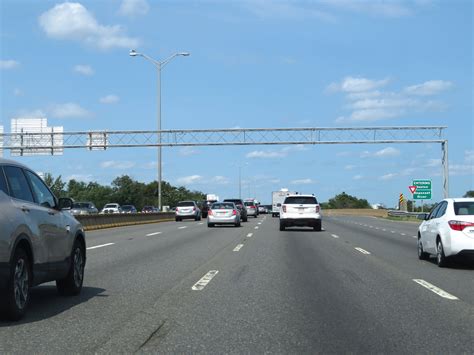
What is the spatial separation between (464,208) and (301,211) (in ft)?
56.9

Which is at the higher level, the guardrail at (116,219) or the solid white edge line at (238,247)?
the guardrail at (116,219)

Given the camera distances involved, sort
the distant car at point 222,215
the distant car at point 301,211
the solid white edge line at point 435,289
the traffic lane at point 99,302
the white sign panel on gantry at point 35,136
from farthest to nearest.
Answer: the white sign panel on gantry at point 35,136 → the distant car at point 222,215 → the distant car at point 301,211 → the solid white edge line at point 435,289 → the traffic lane at point 99,302

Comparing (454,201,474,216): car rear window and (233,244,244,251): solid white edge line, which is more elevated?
(454,201,474,216): car rear window

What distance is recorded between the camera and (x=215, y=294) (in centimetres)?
1011

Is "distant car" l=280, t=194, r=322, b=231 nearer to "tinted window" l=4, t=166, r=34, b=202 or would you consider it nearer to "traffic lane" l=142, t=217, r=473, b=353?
"traffic lane" l=142, t=217, r=473, b=353

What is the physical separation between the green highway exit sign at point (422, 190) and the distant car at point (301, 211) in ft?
89.7

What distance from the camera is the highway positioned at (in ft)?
22.0

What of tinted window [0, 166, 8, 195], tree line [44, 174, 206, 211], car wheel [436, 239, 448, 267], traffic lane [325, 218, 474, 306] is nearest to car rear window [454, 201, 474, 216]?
car wheel [436, 239, 448, 267]

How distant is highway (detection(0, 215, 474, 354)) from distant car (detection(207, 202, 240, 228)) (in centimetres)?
2145

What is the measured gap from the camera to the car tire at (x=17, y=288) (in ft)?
24.3

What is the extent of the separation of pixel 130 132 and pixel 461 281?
143 ft

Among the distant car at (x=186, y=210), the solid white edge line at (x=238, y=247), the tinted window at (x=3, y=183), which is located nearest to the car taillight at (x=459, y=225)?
the solid white edge line at (x=238, y=247)

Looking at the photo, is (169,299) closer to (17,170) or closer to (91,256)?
(17,170)

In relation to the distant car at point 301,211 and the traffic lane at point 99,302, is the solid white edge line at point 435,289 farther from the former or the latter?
the distant car at point 301,211
